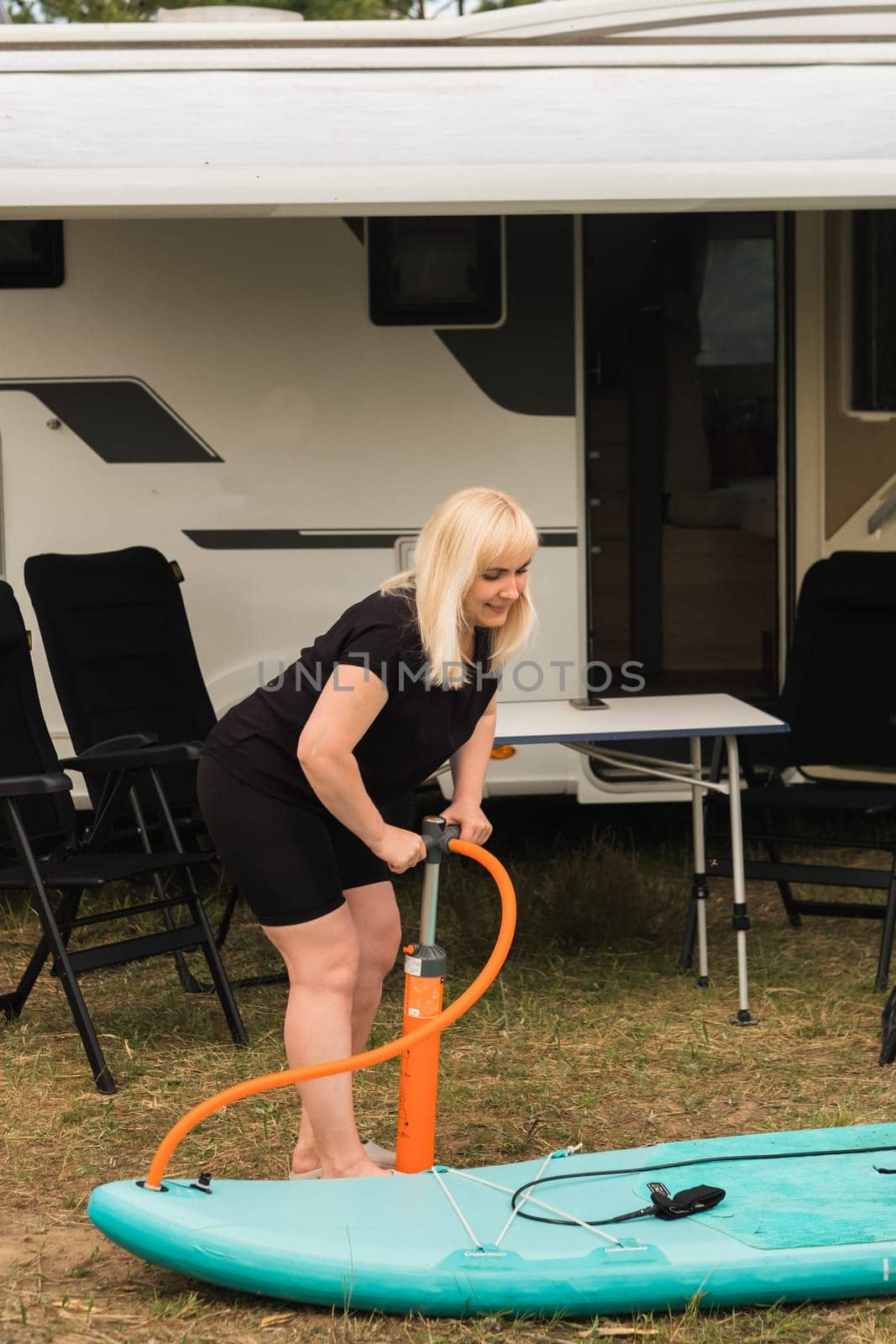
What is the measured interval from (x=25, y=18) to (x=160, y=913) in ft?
54.3

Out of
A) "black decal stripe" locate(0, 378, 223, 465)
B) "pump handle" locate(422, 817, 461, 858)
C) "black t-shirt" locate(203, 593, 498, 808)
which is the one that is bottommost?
"pump handle" locate(422, 817, 461, 858)

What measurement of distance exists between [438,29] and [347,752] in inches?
106

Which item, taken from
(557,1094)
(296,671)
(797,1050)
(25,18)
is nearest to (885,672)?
(797,1050)

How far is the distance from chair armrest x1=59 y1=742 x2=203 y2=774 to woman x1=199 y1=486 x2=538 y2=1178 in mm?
→ 1231

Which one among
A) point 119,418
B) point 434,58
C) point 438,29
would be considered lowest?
point 119,418

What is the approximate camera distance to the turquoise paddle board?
8.26 feet

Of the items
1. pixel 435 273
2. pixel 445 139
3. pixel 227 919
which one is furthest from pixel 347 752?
pixel 435 273

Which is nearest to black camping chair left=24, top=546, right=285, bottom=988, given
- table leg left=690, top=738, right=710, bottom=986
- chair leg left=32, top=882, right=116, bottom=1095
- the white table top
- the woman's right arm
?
chair leg left=32, top=882, right=116, bottom=1095

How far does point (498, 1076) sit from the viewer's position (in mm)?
3727

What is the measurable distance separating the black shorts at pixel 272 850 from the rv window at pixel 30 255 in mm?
2817

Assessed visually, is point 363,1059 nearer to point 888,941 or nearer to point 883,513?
point 888,941

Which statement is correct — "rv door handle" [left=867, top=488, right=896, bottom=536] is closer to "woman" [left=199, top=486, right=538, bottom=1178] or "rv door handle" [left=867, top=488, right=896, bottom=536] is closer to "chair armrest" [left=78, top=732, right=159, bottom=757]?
"chair armrest" [left=78, top=732, right=159, bottom=757]

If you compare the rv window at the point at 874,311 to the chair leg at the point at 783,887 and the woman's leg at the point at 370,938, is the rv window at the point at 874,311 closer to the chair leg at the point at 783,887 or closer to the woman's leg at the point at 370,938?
the chair leg at the point at 783,887

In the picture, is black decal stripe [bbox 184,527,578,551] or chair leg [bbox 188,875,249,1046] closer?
chair leg [bbox 188,875,249,1046]
